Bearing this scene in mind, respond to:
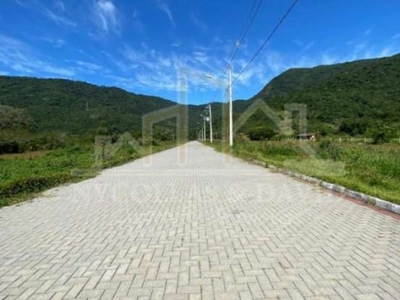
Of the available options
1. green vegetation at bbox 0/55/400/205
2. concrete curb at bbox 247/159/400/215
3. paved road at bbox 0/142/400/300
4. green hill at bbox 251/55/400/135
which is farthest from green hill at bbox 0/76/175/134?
paved road at bbox 0/142/400/300

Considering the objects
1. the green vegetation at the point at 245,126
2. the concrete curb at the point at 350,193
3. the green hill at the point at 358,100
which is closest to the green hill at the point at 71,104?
the green vegetation at the point at 245,126

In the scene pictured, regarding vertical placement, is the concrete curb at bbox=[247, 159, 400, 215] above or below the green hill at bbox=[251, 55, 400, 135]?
below

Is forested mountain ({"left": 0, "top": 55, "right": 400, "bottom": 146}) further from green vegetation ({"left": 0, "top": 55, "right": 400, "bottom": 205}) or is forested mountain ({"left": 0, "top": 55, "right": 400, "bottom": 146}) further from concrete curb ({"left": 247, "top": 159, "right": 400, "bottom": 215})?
concrete curb ({"left": 247, "top": 159, "right": 400, "bottom": 215})

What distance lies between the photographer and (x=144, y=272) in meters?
4.05

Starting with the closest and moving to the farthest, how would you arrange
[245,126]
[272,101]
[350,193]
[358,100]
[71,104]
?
1. [350,193]
2. [358,100]
3. [245,126]
4. [272,101]
5. [71,104]

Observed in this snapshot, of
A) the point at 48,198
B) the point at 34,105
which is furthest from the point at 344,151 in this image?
the point at 34,105

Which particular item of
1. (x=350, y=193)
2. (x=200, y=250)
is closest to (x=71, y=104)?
(x=350, y=193)

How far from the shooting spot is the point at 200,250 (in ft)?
16.0

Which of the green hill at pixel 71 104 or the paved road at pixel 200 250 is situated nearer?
the paved road at pixel 200 250

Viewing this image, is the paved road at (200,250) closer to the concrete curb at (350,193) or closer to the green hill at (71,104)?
the concrete curb at (350,193)

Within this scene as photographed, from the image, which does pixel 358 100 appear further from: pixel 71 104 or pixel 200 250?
pixel 71 104

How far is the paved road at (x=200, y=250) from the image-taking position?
11.8 ft

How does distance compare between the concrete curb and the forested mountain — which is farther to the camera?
the forested mountain

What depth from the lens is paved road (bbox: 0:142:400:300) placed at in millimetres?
3609
